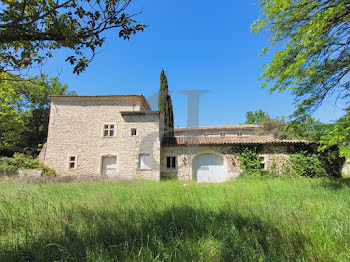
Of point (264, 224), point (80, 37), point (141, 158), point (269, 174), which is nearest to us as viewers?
point (80, 37)

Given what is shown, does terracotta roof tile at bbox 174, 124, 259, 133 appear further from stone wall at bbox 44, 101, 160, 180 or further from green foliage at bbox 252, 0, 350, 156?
green foliage at bbox 252, 0, 350, 156

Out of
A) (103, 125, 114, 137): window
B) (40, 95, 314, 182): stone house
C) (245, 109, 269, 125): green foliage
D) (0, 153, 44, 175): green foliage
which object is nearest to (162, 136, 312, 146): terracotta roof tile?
(40, 95, 314, 182): stone house

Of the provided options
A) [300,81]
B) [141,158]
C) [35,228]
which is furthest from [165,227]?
[141,158]

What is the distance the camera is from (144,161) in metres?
13.0

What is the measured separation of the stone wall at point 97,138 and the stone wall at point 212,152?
1254 millimetres

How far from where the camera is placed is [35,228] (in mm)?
2494

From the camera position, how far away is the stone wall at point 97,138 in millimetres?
13109

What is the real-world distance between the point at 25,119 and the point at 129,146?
16.1 m

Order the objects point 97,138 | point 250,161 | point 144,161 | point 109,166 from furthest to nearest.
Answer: point 97,138 < point 109,166 < point 144,161 < point 250,161

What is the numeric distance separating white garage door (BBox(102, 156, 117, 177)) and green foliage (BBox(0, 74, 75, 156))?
10443 mm

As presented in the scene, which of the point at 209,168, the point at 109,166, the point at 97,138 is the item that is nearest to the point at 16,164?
the point at 97,138

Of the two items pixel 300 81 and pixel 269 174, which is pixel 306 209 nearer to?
pixel 300 81

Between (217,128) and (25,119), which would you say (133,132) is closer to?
(217,128)

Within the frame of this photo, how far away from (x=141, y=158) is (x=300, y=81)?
10922 millimetres
